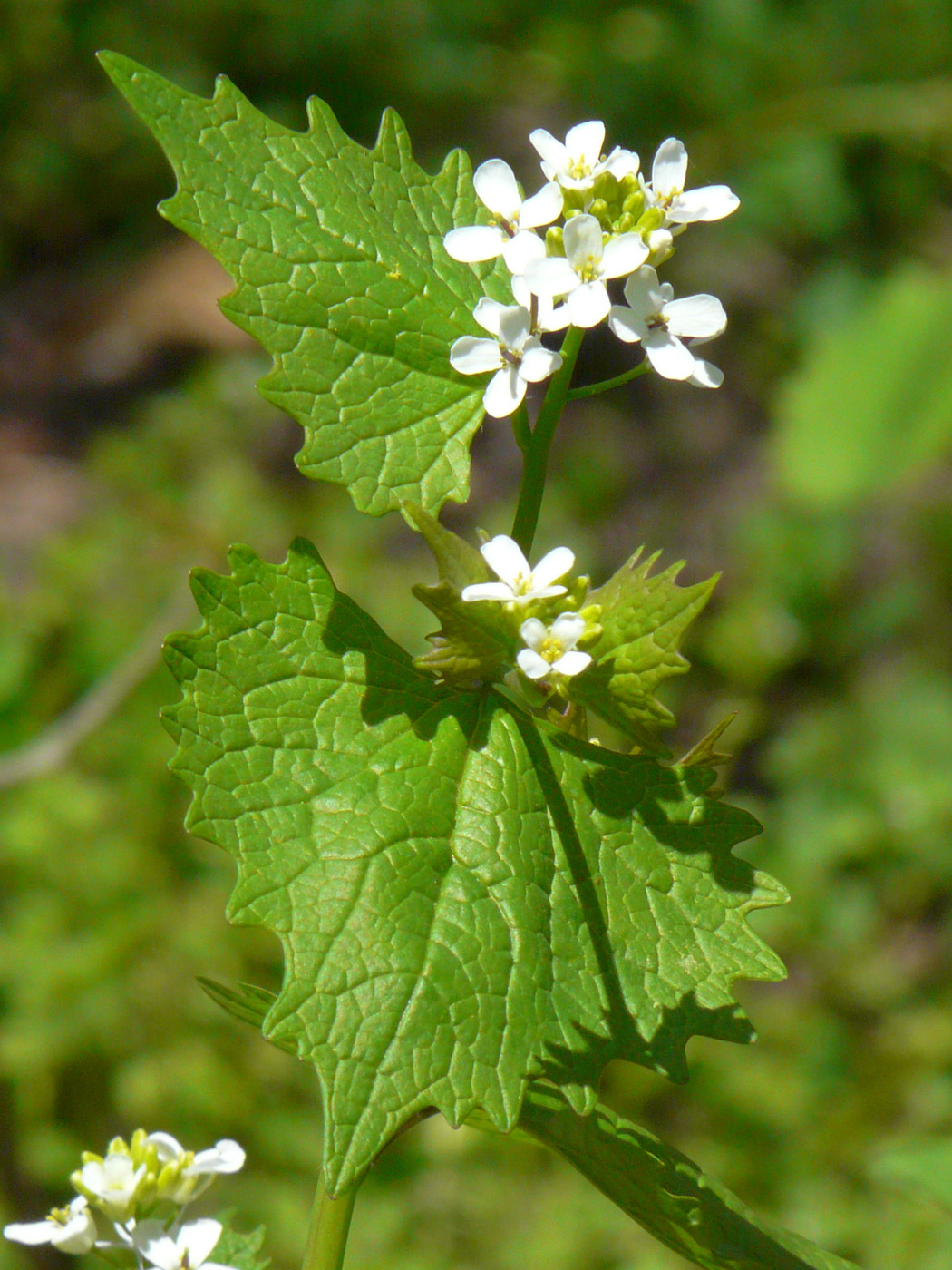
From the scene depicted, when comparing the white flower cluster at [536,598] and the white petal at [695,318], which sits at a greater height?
the white petal at [695,318]

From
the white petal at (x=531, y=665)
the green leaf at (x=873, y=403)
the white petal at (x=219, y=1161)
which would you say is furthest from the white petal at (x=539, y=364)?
the green leaf at (x=873, y=403)

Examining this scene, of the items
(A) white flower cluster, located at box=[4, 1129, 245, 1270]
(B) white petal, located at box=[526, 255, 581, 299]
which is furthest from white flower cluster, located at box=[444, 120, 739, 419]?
(A) white flower cluster, located at box=[4, 1129, 245, 1270]

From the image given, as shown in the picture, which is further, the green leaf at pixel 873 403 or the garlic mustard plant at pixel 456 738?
the green leaf at pixel 873 403

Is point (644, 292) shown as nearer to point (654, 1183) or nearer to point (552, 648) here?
point (552, 648)

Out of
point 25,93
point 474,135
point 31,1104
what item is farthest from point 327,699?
point 25,93

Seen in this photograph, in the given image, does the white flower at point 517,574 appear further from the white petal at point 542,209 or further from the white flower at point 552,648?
the white petal at point 542,209

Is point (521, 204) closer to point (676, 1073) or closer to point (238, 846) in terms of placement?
point (238, 846)

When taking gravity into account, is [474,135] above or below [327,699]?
above
